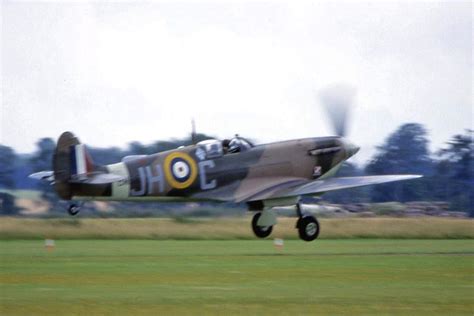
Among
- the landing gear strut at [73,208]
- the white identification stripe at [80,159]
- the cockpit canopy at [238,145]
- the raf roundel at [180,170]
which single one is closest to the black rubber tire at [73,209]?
the landing gear strut at [73,208]

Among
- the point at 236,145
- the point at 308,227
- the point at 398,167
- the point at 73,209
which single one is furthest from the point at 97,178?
the point at 398,167

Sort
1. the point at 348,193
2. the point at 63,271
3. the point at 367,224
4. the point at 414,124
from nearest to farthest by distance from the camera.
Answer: the point at 63,271 < the point at 367,224 < the point at 348,193 < the point at 414,124

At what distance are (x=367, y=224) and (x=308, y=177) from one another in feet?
24.7

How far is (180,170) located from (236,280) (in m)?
6.49

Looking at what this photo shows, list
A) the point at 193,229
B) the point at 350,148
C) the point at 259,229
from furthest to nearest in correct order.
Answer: the point at 193,229 → the point at 350,148 → the point at 259,229

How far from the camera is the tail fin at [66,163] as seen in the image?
69.1ft

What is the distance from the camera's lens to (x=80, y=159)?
2117cm

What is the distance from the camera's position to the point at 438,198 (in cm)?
4841

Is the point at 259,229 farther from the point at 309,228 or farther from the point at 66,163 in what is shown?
the point at 66,163

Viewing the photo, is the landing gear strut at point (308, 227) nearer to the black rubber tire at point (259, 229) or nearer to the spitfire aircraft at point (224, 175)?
the spitfire aircraft at point (224, 175)

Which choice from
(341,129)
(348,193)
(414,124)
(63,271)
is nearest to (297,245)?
(341,129)

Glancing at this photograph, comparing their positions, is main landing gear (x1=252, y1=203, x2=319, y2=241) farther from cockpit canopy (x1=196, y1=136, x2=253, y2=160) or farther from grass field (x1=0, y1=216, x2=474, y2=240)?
grass field (x1=0, y1=216, x2=474, y2=240)

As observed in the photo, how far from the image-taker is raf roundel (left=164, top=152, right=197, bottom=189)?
22.3m

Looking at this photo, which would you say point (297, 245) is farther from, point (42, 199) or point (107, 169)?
point (42, 199)
